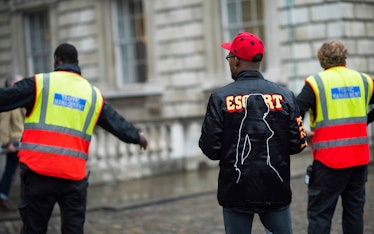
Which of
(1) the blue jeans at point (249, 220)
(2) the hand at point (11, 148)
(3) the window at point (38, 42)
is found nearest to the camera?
(1) the blue jeans at point (249, 220)

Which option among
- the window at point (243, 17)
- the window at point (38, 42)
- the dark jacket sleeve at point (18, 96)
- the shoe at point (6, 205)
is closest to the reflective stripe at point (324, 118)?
the dark jacket sleeve at point (18, 96)

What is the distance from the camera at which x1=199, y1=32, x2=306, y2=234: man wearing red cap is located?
4.01 m

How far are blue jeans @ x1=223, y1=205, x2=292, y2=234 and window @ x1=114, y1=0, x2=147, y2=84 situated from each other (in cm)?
1398

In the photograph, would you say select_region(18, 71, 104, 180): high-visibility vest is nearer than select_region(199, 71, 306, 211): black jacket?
No

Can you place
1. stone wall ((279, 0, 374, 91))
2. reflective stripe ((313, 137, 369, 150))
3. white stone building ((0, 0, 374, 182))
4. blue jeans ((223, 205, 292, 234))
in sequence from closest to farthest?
blue jeans ((223, 205, 292, 234)) → reflective stripe ((313, 137, 369, 150)) → white stone building ((0, 0, 374, 182)) → stone wall ((279, 0, 374, 91))

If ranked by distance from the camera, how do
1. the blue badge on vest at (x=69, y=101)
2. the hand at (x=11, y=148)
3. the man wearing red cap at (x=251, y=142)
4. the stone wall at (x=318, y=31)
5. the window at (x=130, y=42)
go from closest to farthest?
the man wearing red cap at (x=251, y=142) < the blue badge on vest at (x=69, y=101) < the hand at (x=11, y=148) < the stone wall at (x=318, y=31) < the window at (x=130, y=42)

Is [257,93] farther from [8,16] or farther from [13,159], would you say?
[8,16]

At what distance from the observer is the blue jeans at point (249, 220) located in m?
4.13

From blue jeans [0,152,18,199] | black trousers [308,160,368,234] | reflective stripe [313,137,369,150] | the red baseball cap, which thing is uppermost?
the red baseball cap

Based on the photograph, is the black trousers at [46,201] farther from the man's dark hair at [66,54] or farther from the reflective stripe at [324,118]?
the reflective stripe at [324,118]

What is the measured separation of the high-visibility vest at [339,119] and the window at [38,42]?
16.3 meters

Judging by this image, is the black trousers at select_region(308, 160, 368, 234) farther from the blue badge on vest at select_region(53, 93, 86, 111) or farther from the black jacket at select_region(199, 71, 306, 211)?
the blue badge on vest at select_region(53, 93, 86, 111)

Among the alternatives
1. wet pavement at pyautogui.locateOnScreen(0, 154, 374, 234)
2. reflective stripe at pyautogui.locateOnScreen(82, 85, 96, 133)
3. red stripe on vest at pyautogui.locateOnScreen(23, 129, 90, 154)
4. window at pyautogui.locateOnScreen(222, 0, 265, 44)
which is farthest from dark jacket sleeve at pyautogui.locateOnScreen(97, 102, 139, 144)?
window at pyautogui.locateOnScreen(222, 0, 265, 44)

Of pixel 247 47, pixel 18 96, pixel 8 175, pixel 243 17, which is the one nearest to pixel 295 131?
pixel 247 47
